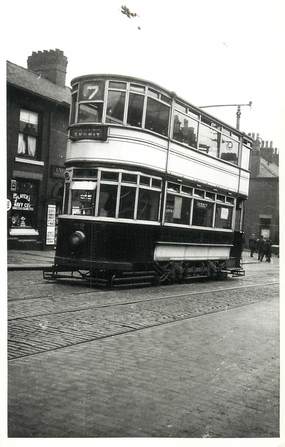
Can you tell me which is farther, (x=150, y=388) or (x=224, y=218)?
(x=224, y=218)

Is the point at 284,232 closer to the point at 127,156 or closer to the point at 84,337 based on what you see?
the point at 84,337

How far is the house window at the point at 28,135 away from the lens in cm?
1709

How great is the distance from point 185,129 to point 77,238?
393 cm

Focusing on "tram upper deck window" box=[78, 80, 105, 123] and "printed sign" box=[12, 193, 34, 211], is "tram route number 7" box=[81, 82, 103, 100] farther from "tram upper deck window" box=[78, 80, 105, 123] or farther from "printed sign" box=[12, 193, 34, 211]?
"printed sign" box=[12, 193, 34, 211]

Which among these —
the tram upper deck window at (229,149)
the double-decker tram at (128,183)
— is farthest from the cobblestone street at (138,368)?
the tram upper deck window at (229,149)

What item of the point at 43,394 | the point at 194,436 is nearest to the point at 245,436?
the point at 194,436

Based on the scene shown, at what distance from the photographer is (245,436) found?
12.4 ft

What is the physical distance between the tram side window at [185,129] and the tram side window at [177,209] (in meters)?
1.39

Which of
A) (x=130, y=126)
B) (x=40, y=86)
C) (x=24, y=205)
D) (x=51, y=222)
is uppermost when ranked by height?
(x=40, y=86)

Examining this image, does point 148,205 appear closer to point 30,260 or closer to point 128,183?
point 128,183

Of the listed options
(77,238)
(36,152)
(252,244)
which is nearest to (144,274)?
(77,238)

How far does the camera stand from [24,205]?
1650 centimetres

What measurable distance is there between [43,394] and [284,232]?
2538 mm

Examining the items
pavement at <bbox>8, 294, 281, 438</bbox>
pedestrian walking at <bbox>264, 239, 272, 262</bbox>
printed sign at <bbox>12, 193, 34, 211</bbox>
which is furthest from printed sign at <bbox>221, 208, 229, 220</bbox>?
pedestrian walking at <bbox>264, 239, 272, 262</bbox>
